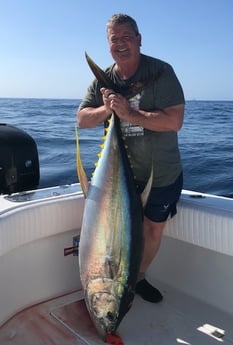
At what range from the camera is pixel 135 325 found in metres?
2.63

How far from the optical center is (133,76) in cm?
251

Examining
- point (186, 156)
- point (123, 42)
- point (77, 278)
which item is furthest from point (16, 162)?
point (186, 156)

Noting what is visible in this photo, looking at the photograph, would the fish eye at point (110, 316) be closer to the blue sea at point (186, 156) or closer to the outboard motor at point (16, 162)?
the outboard motor at point (16, 162)

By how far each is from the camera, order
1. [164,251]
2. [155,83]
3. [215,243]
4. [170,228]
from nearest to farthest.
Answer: [155,83], [215,243], [170,228], [164,251]

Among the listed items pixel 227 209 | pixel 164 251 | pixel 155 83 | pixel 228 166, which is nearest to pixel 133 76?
pixel 155 83

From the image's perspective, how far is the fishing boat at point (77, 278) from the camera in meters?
2.51

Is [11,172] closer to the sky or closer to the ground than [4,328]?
closer to the sky

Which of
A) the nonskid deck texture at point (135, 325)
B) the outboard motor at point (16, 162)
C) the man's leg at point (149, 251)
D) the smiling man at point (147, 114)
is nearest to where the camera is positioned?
the smiling man at point (147, 114)

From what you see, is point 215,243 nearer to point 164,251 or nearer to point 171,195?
point 171,195

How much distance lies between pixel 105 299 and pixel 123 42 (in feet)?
4.23

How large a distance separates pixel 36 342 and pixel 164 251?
1.08m

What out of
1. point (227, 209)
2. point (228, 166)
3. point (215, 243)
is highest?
point (227, 209)

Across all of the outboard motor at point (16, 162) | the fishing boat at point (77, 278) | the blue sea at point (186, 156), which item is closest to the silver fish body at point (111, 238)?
the fishing boat at point (77, 278)

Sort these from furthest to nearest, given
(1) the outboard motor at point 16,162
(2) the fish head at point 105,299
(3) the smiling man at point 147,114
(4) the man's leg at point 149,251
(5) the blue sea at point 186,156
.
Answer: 1. (5) the blue sea at point 186,156
2. (1) the outboard motor at point 16,162
3. (4) the man's leg at point 149,251
4. (3) the smiling man at point 147,114
5. (2) the fish head at point 105,299
